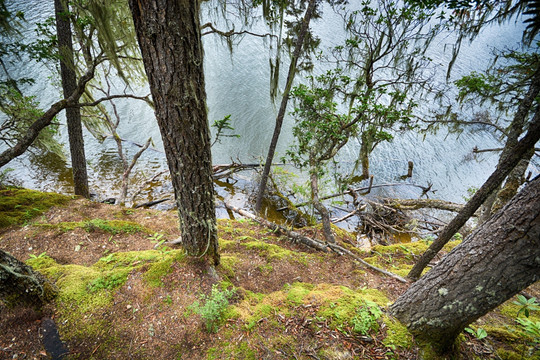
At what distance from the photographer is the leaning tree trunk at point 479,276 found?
61.6 inches

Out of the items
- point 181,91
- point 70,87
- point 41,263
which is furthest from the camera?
point 70,87

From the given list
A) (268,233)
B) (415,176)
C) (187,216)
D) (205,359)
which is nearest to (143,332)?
(205,359)

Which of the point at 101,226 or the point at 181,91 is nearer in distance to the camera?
the point at 181,91

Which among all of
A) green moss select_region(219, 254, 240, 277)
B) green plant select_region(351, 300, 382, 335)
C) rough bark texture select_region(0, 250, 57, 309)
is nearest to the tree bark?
green plant select_region(351, 300, 382, 335)

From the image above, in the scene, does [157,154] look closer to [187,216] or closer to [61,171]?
[61,171]

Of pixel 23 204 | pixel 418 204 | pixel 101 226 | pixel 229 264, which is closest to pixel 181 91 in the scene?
pixel 229 264

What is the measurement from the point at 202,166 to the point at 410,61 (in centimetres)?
879

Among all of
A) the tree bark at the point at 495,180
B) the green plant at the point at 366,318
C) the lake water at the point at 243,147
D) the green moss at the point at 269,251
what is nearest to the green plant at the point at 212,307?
the green plant at the point at 366,318

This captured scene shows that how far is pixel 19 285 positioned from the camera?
6.61 ft

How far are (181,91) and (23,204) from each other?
5.67 metres

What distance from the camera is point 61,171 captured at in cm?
938

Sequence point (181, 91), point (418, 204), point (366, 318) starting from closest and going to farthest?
point (181, 91), point (366, 318), point (418, 204)

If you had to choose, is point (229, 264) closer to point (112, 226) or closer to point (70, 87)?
point (112, 226)

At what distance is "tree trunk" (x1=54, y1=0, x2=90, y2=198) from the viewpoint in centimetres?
450
